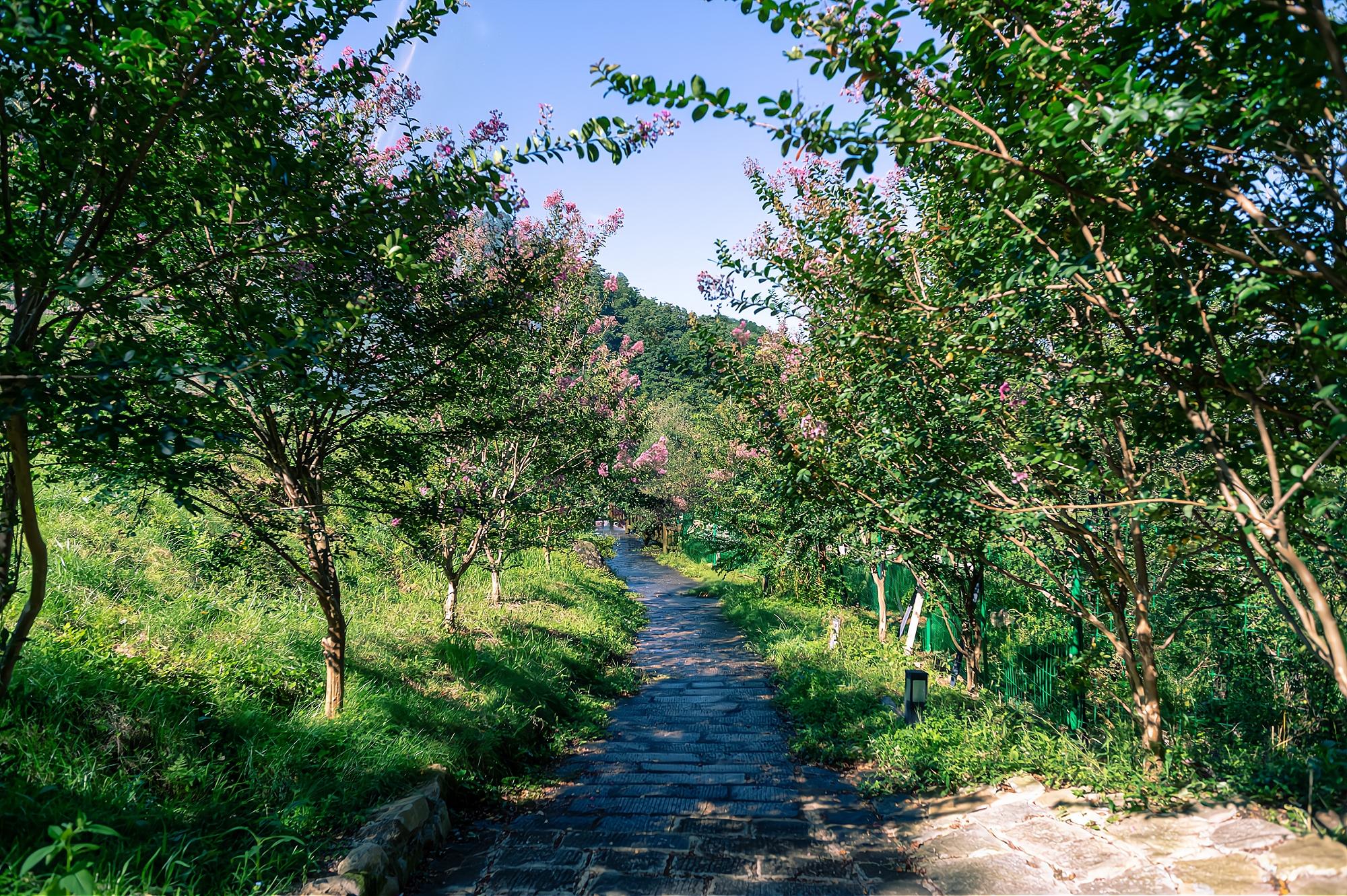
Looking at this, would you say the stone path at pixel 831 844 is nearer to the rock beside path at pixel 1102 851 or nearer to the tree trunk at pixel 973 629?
the rock beside path at pixel 1102 851

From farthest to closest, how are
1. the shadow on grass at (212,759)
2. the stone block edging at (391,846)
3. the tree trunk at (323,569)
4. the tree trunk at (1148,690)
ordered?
the tree trunk at (323,569), the tree trunk at (1148,690), the stone block edging at (391,846), the shadow on grass at (212,759)

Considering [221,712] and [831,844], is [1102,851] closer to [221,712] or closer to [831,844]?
[831,844]

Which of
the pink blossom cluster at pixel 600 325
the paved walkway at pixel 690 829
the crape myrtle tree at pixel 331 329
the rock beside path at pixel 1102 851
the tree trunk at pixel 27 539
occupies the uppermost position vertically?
the pink blossom cluster at pixel 600 325

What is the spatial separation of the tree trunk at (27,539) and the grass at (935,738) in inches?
213

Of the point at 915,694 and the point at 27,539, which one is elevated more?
the point at 27,539

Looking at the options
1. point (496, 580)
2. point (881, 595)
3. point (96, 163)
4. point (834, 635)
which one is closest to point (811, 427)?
point (96, 163)

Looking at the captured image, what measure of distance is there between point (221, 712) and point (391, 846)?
1457 mm

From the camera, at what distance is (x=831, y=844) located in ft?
15.1

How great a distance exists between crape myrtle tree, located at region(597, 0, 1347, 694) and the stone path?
1.21 m

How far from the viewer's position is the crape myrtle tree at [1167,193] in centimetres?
239

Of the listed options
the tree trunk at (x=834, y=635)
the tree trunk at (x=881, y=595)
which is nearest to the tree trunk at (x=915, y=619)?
the tree trunk at (x=881, y=595)

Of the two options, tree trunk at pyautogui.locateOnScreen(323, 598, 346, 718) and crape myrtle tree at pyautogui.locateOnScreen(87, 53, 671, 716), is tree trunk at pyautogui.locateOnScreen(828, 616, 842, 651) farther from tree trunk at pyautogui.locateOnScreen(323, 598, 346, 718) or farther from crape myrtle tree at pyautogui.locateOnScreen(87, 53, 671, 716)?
tree trunk at pyautogui.locateOnScreen(323, 598, 346, 718)

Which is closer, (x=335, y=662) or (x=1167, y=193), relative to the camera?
(x=1167, y=193)

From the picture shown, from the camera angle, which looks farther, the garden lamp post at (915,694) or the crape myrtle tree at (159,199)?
the garden lamp post at (915,694)
